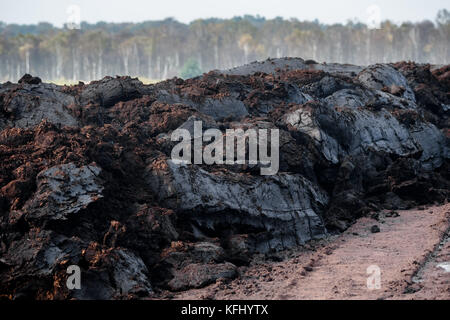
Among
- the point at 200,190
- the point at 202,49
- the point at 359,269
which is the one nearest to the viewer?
the point at 359,269

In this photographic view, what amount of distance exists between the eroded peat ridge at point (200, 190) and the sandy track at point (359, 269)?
0.21ft

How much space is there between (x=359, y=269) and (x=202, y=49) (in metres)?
80.6

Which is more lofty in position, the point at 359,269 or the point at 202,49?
the point at 202,49

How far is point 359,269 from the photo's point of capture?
1072 centimetres

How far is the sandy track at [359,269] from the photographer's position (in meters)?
9.47

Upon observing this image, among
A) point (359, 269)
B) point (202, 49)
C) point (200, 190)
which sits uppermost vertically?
point (202, 49)

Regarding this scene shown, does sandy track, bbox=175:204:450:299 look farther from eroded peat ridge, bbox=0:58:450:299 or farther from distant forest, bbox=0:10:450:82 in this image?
distant forest, bbox=0:10:450:82

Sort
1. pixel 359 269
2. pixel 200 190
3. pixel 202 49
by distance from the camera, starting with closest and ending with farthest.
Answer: pixel 359 269 → pixel 200 190 → pixel 202 49

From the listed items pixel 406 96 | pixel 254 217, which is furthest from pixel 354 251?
pixel 406 96

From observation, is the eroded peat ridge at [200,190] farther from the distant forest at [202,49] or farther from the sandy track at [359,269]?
the distant forest at [202,49]

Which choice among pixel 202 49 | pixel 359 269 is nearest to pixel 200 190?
pixel 359 269

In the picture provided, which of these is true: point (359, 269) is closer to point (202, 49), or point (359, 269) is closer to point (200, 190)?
point (200, 190)
